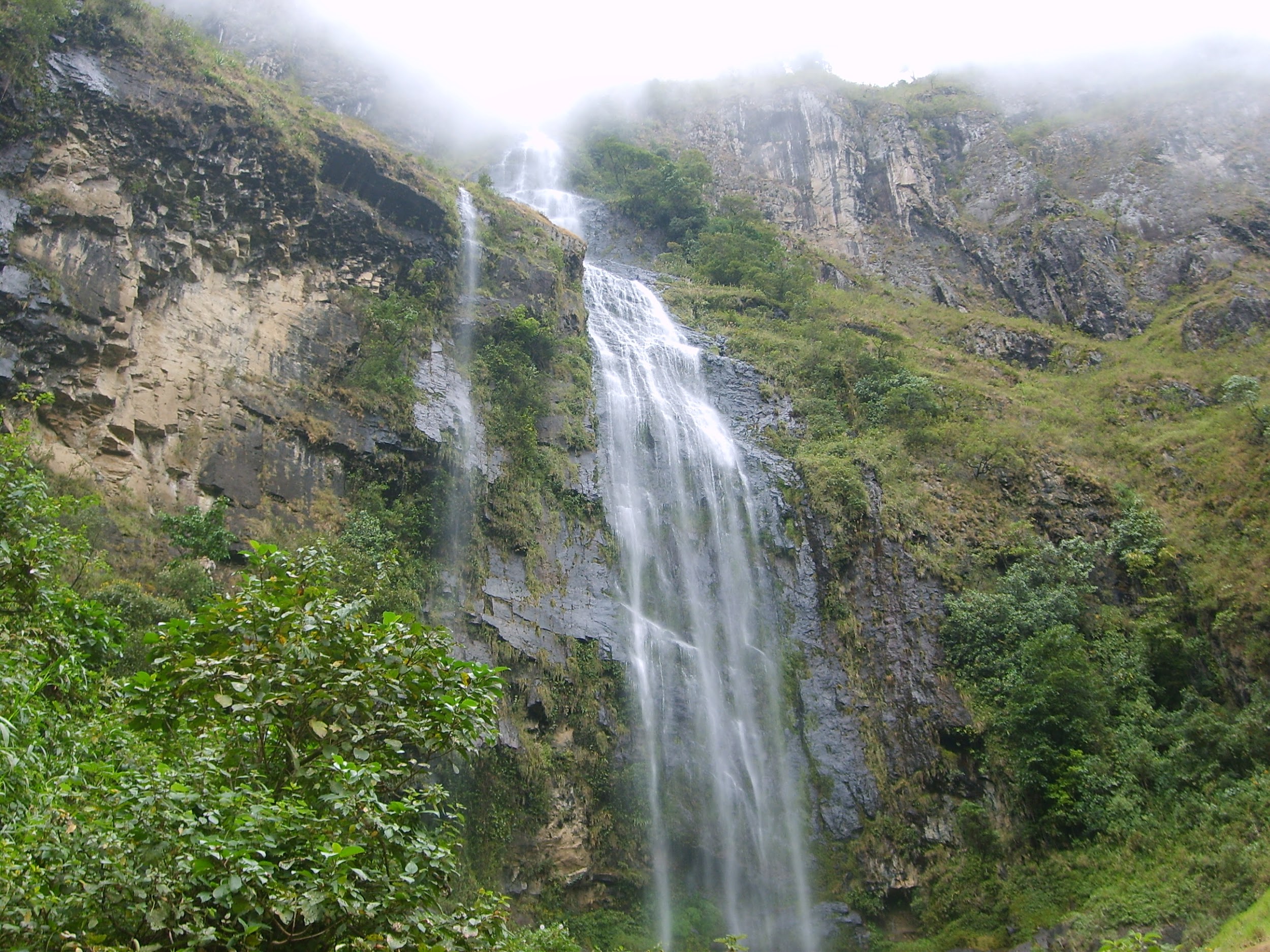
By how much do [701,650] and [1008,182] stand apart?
3268 cm

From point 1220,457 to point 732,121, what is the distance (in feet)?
115

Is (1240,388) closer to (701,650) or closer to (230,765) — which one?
(701,650)

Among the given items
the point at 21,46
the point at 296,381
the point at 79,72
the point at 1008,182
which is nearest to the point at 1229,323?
the point at 1008,182

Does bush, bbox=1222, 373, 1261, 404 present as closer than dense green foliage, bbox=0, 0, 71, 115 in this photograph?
No

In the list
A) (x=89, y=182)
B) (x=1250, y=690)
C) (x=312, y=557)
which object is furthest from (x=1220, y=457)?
(x=89, y=182)

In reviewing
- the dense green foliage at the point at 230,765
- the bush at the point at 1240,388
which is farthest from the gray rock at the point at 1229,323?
the dense green foliage at the point at 230,765

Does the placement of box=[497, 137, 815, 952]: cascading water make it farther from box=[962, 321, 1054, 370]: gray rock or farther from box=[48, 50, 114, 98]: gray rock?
box=[48, 50, 114, 98]: gray rock

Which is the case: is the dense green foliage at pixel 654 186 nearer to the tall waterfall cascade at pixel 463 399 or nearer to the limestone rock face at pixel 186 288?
the tall waterfall cascade at pixel 463 399

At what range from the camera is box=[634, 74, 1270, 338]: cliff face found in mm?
34094

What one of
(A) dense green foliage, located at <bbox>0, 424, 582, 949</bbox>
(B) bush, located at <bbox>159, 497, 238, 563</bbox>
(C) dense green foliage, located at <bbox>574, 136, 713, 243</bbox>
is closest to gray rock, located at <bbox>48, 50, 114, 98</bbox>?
(B) bush, located at <bbox>159, 497, 238, 563</bbox>

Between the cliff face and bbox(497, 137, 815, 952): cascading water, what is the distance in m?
17.6

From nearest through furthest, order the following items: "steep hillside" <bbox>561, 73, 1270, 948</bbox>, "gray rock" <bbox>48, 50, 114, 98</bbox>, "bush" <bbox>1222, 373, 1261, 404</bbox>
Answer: "steep hillside" <bbox>561, 73, 1270, 948</bbox>
"gray rock" <bbox>48, 50, 114, 98</bbox>
"bush" <bbox>1222, 373, 1261, 404</bbox>

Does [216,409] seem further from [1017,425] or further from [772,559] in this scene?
[1017,425]

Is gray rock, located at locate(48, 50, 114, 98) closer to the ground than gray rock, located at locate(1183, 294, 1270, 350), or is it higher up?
higher up
